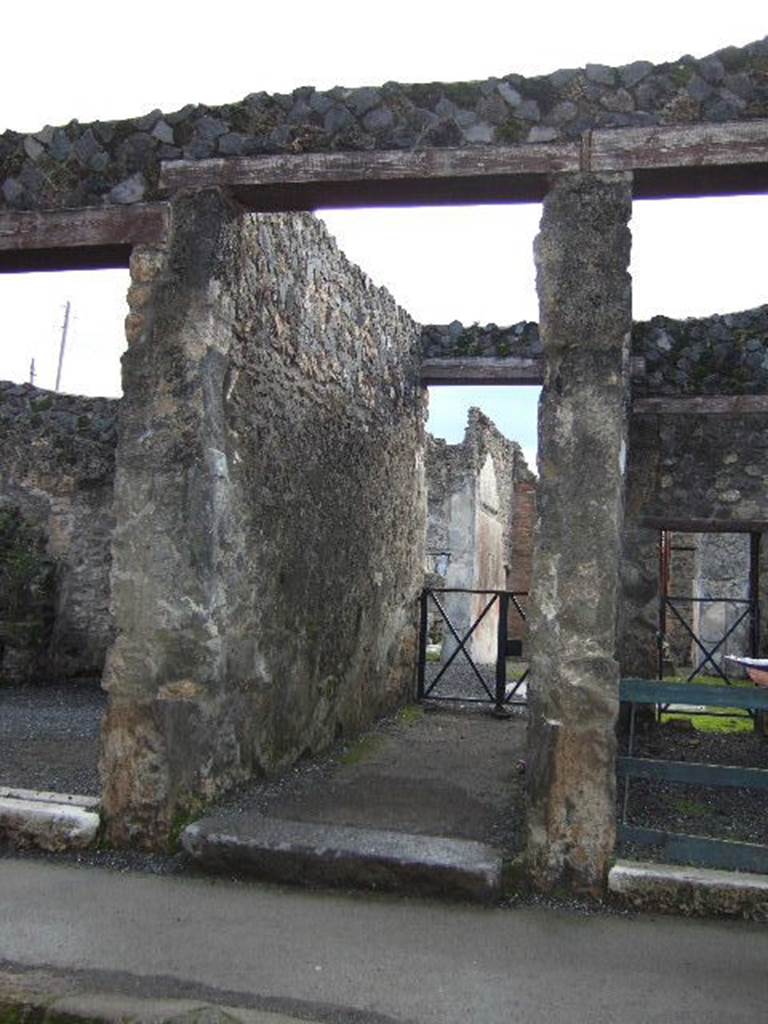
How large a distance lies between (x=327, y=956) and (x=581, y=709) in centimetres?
135

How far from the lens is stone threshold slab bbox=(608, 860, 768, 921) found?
3629mm

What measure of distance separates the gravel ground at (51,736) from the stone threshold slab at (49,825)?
25.4 inches

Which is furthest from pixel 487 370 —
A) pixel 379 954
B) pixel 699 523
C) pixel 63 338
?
pixel 63 338

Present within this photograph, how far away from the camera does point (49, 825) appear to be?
4.32 metres

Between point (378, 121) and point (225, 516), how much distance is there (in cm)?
194

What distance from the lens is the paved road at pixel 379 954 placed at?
2.98m

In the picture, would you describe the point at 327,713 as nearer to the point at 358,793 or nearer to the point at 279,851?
the point at 358,793

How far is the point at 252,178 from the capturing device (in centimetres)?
453

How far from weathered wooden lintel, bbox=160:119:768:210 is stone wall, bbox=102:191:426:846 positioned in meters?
0.26

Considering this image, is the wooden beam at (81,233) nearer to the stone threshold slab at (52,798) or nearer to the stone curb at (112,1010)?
the stone threshold slab at (52,798)

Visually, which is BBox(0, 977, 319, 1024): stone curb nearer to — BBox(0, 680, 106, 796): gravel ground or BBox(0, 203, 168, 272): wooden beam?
BBox(0, 680, 106, 796): gravel ground

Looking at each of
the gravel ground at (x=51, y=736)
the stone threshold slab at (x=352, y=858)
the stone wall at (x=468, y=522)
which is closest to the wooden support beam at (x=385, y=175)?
the stone threshold slab at (x=352, y=858)

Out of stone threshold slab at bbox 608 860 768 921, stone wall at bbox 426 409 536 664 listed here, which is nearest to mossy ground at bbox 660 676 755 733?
stone wall at bbox 426 409 536 664

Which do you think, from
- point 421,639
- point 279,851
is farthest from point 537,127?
point 421,639
